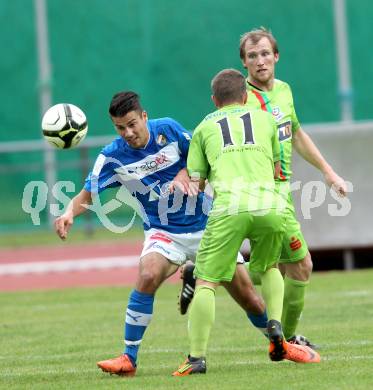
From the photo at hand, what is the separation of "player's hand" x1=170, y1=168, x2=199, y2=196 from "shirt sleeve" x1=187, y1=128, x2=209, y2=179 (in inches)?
3.0

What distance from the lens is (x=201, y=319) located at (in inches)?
285

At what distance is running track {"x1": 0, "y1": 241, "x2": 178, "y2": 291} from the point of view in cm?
1520

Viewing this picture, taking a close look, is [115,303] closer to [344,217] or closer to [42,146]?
[344,217]

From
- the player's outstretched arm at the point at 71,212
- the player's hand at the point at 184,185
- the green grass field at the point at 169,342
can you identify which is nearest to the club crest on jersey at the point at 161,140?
the player's hand at the point at 184,185

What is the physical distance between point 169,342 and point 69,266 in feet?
26.2

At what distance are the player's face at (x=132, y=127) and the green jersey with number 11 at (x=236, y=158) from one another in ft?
1.70

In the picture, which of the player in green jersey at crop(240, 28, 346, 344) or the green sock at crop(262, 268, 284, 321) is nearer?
the green sock at crop(262, 268, 284, 321)

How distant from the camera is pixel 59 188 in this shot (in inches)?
842

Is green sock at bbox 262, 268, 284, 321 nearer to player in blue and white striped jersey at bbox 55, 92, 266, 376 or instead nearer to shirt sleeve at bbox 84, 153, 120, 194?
player in blue and white striped jersey at bbox 55, 92, 266, 376

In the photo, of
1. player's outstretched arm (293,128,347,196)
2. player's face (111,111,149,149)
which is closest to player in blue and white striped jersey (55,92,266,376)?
player's face (111,111,149,149)

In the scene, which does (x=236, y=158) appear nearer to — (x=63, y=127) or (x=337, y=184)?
(x=337, y=184)

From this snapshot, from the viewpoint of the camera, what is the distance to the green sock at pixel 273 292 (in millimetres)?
7398

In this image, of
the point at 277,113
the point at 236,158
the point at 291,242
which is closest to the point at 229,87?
the point at 236,158

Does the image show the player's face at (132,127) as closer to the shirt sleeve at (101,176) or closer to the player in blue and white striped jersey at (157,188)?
the player in blue and white striped jersey at (157,188)
